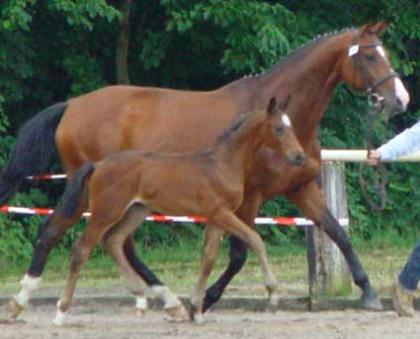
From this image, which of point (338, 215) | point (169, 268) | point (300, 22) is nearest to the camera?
point (338, 215)

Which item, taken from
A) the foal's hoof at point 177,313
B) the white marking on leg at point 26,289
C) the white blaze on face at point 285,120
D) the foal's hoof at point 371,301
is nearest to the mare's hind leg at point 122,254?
the foal's hoof at point 177,313

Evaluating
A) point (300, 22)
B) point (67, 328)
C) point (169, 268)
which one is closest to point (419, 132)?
point (67, 328)

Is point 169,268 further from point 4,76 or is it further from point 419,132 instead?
point 419,132

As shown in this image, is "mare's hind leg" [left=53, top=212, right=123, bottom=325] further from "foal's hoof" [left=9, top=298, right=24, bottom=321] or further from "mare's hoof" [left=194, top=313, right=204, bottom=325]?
"mare's hoof" [left=194, top=313, right=204, bottom=325]

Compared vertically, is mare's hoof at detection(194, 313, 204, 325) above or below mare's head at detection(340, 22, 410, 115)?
below

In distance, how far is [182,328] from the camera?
1249cm

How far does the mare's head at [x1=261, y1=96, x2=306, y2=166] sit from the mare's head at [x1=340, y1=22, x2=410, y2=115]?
82 cm

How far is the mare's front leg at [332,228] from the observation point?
527 inches

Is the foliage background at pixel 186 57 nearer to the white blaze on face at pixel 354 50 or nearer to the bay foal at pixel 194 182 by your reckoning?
the white blaze on face at pixel 354 50

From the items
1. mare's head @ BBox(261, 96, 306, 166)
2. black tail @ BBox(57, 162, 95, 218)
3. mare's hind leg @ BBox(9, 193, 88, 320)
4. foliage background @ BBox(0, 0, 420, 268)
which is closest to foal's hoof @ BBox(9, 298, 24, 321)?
mare's hind leg @ BBox(9, 193, 88, 320)

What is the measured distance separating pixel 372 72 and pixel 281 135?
100 cm

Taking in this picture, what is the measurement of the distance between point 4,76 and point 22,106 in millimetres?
996

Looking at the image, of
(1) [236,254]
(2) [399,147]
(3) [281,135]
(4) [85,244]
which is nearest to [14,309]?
(4) [85,244]

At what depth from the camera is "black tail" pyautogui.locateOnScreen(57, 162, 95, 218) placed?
41.9ft
